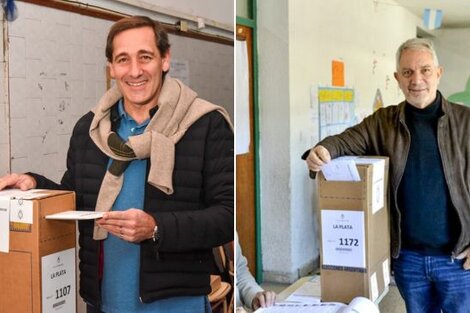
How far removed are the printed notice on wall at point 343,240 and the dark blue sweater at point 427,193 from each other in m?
0.32

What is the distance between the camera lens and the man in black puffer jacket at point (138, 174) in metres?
1.52

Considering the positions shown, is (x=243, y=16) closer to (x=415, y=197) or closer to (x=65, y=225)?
(x=415, y=197)

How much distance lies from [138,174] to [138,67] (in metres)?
0.31

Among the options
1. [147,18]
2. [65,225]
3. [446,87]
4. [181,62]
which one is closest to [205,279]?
[65,225]

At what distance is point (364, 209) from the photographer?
2010mm

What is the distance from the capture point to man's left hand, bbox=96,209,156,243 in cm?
153

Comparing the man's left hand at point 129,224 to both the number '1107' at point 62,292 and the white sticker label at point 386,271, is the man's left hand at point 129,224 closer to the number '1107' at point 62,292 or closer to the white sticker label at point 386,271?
the number '1107' at point 62,292

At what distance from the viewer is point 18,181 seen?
1456 millimetres

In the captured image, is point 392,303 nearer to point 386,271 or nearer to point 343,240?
point 386,271

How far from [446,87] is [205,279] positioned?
3033 mm

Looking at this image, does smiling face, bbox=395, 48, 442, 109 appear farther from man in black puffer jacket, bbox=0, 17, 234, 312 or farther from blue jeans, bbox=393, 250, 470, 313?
man in black puffer jacket, bbox=0, 17, 234, 312

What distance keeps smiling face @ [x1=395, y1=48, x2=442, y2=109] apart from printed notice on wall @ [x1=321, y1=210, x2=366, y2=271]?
23.1 inches

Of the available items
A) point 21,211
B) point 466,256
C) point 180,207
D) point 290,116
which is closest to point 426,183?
point 466,256

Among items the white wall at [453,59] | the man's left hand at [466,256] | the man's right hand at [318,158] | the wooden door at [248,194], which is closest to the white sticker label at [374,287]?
the man's left hand at [466,256]
